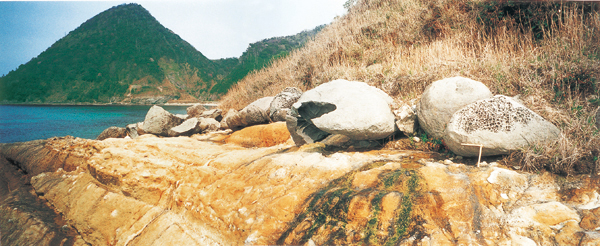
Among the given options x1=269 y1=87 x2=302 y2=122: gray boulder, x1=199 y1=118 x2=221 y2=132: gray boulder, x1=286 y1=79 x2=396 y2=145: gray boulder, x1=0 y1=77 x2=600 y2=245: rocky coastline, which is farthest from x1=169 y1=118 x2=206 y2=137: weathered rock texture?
x1=286 y1=79 x2=396 y2=145: gray boulder

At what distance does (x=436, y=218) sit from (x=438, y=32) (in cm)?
677

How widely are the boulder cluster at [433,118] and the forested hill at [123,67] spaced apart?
3033cm

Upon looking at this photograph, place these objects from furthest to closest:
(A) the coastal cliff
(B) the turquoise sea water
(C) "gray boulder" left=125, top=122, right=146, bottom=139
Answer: (B) the turquoise sea water, (C) "gray boulder" left=125, top=122, right=146, bottom=139, (A) the coastal cliff

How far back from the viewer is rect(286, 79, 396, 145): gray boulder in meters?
3.35

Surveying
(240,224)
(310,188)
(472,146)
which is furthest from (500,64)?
(240,224)

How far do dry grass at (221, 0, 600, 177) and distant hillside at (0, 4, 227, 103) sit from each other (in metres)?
44.9

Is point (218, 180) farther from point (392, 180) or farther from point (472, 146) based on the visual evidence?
point (472, 146)

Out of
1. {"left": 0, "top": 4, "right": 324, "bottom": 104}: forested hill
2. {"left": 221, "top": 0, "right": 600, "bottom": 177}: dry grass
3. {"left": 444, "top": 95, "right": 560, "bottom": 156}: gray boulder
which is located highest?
{"left": 0, "top": 4, "right": 324, "bottom": 104}: forested hill

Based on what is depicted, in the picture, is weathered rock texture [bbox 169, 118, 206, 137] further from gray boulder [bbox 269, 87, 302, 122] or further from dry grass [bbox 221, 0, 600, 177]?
gray boulder [bbox 269, 87, 302, 122]

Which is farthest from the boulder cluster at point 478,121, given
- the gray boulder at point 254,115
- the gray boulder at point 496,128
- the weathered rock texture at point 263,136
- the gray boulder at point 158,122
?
the gray boulder at point 158,122

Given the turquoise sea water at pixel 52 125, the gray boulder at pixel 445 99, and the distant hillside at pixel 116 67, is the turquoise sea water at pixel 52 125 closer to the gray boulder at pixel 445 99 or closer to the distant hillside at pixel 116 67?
the gray boulder at pixel 445 99

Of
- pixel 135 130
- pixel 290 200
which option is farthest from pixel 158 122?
pixel 290 200

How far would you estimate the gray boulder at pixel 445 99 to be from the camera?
10.4 feet

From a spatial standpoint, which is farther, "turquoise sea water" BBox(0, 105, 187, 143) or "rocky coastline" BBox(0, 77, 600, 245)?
"turquoise sea water" BBox(0, 105, 187, 143)
